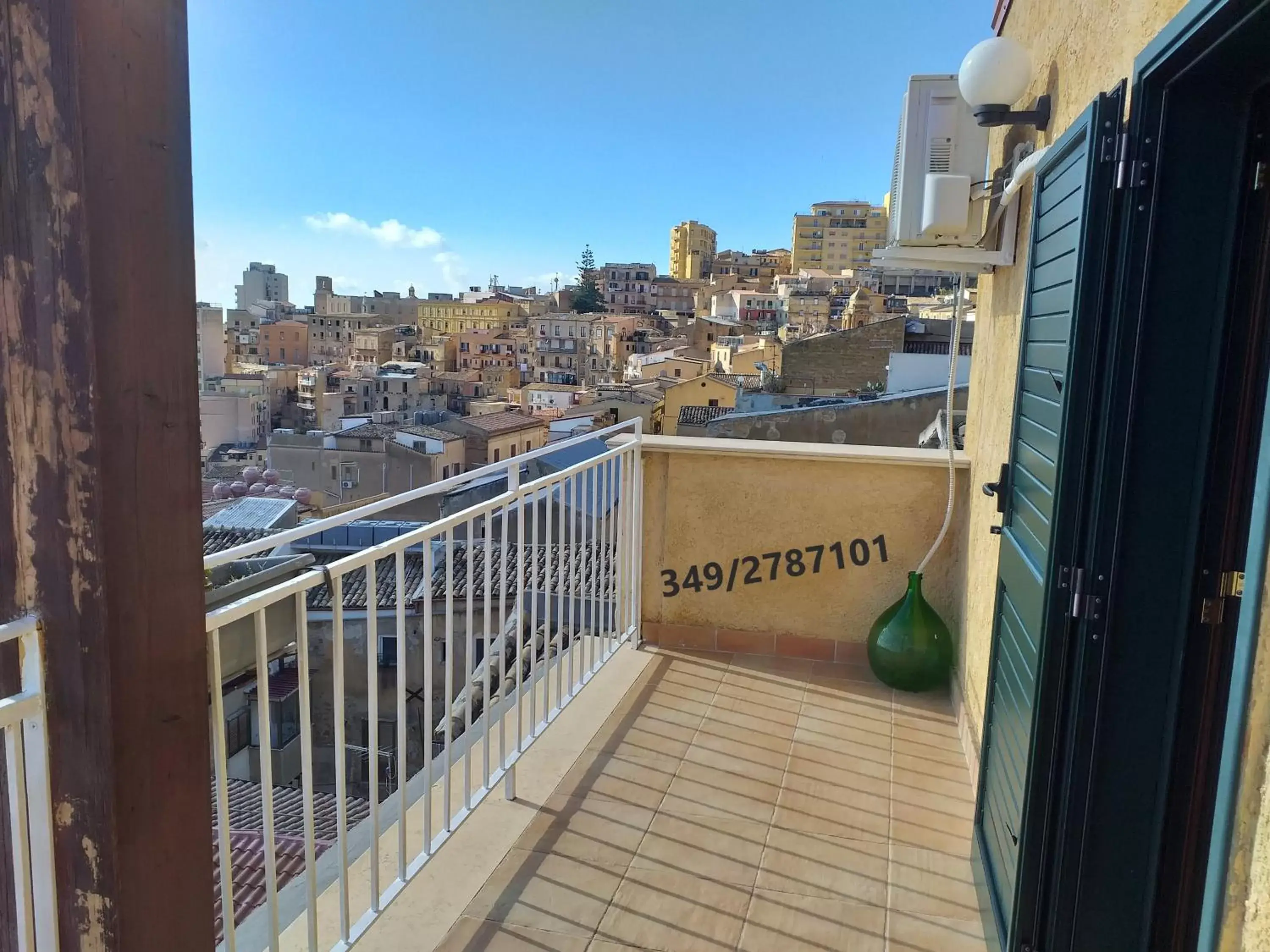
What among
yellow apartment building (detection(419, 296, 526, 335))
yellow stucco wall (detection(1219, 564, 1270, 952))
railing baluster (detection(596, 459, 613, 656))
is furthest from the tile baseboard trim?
yellow apartment building (detection(419, 296, 526, 335))

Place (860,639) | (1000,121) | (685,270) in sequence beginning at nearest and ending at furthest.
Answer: (1000,121)
(860,639)
(685,270)

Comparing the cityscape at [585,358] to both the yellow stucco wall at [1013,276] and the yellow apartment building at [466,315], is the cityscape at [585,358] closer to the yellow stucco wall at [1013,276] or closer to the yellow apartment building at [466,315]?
the yellow apartment building at [466,315]

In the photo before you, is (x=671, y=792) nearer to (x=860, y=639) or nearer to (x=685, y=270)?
(x=860, y=639)

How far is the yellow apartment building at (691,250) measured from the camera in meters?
87.3

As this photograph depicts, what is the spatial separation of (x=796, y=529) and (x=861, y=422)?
6145mm

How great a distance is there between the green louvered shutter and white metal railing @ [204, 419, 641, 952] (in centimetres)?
121

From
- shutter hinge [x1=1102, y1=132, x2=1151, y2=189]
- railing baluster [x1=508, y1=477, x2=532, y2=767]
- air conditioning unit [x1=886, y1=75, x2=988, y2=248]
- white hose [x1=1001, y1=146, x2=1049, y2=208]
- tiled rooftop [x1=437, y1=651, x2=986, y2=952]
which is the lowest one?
tiled rooftop [x1=437, y1=651, x2=986, y2=952]

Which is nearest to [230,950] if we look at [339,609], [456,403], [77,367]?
[339,609]

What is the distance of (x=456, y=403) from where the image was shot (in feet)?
130

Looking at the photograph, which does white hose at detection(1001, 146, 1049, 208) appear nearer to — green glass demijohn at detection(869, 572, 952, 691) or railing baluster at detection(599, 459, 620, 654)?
green glass demijohn at detection(869, 572, 952, 691)

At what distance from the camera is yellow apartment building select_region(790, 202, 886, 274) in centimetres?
8200

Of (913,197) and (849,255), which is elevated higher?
(849,255)

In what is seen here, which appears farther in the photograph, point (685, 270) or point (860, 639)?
point (685, 270)

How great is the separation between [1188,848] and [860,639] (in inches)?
86.3
